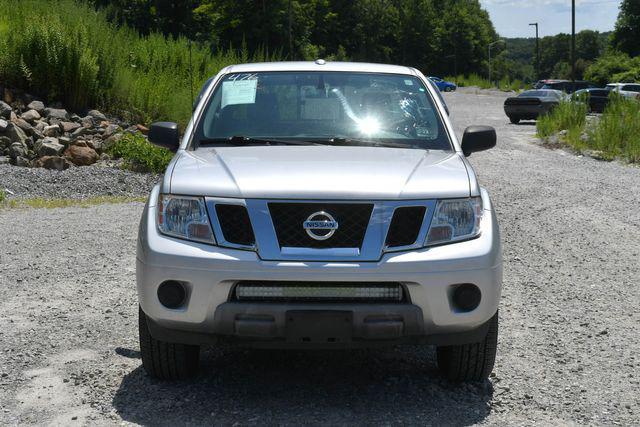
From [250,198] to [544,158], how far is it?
1656 cm

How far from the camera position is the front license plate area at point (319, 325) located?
4.29m

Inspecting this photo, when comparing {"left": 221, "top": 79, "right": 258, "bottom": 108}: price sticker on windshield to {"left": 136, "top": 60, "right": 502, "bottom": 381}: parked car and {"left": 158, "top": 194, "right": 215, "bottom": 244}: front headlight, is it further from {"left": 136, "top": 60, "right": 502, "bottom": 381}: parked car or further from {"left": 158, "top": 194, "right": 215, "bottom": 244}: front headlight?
{"left": 158, "top": 194, "right": 215, "bottom": 244}: front headlight

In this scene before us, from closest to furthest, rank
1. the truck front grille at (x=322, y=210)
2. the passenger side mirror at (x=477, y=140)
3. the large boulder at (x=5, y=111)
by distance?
the truck front grille at (x=322, y=210), the passenger side mirror at (x=477, y=140), the large boulder at (x=5, y=111)

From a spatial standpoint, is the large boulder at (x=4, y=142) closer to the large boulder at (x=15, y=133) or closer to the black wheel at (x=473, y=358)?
the large boulder at (x=15, y=133)

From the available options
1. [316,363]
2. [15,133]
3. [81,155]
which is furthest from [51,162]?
[316,363]

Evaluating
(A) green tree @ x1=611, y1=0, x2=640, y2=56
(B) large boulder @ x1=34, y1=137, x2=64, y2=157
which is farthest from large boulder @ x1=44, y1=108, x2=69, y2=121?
(A) green tree @ x1=611, y1=0, x2=640, y2=56

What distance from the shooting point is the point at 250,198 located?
14.5 feet

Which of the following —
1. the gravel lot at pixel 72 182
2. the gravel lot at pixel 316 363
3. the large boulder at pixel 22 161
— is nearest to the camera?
the gravel lot at pixel 316 363

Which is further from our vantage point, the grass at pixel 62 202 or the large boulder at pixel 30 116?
the large boulder at pixel 30 116

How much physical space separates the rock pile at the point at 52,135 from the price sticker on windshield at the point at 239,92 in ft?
31.3

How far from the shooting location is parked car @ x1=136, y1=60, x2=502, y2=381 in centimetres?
431

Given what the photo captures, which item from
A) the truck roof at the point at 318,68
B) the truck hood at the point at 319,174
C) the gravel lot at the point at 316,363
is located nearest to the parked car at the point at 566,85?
the gravel lot at the point at 316,363

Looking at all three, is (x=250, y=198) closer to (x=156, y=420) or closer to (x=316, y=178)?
(x=316, y=178)

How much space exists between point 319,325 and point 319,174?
76 cm
